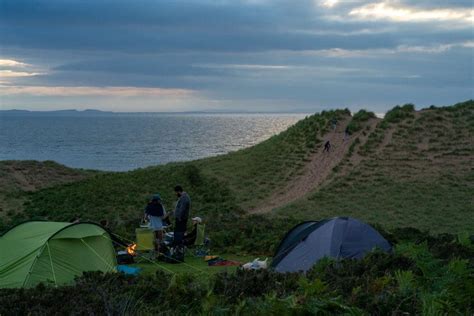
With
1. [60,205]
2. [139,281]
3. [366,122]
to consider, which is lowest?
[60,205]

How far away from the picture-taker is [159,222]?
598 inches

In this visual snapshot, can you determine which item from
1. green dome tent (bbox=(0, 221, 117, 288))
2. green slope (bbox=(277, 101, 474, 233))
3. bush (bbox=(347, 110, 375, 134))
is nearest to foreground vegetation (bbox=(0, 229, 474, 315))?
green dome tent (bbox=(0, 221, 117, 288))

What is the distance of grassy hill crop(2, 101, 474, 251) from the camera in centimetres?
2198

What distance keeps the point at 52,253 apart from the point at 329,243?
5783 mm

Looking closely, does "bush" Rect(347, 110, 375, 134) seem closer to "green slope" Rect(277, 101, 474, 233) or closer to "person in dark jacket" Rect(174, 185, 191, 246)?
"green slope" Rect(277, 101, 474, 233)

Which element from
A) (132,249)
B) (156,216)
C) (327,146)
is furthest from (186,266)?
(327,146)

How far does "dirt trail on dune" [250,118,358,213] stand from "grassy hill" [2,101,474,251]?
1.11ft

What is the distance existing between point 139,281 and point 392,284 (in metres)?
3.47

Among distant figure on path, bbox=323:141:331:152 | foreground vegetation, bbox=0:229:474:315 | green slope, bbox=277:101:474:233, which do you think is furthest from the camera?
distant figure on path, bbox=323:141:331:152

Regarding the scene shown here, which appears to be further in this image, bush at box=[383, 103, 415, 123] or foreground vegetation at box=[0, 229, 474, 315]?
bush at box=[383, 103, 415, 123]

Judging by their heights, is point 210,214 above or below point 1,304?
below

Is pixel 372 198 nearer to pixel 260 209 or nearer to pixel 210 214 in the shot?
pixel 260 209

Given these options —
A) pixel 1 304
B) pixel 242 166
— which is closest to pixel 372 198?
pixel 242 166

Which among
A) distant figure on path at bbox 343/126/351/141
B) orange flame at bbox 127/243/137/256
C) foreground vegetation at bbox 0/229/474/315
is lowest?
orange flame at bbox 127/243/137/256
